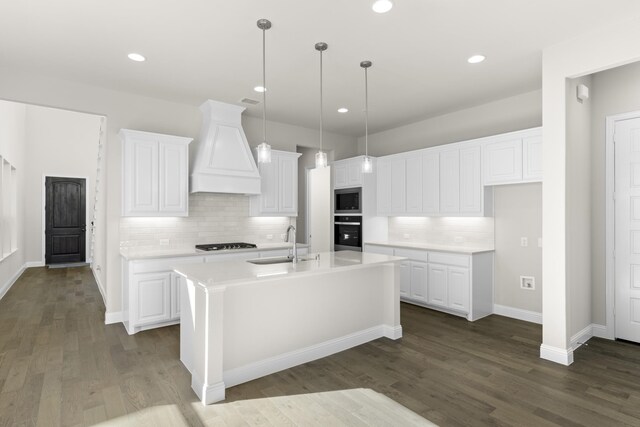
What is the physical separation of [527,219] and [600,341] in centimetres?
155

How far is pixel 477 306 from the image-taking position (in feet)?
15.3

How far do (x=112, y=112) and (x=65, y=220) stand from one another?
21.7 feet

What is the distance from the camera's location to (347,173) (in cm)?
641

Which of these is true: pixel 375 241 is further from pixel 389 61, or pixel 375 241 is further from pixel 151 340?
pixel 151 340

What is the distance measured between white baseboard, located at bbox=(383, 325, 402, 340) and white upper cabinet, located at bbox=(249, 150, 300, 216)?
2553 millimetres

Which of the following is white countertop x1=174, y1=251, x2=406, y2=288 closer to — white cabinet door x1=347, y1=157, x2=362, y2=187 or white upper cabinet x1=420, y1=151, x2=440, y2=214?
white upper cabinet x1=420, y1=151, x2=440, y2=214

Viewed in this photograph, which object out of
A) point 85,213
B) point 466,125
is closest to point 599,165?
point 466,125

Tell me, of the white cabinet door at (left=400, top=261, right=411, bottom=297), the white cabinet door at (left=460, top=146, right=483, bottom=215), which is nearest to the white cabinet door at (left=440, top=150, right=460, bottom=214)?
the white cabinet door at (left=460, top=146, right=483, bottom=215)

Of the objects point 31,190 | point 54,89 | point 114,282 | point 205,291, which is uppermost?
point 54,89

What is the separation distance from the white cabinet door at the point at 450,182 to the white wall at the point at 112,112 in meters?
3.63

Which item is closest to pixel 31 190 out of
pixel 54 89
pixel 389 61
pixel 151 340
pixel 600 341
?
pixel 54 89

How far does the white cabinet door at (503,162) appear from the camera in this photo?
4324mm

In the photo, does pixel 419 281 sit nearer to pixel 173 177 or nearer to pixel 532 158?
pixel 532 158

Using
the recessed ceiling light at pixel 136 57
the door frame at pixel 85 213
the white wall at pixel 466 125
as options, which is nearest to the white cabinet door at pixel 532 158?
the white wall at pixel 466 125
